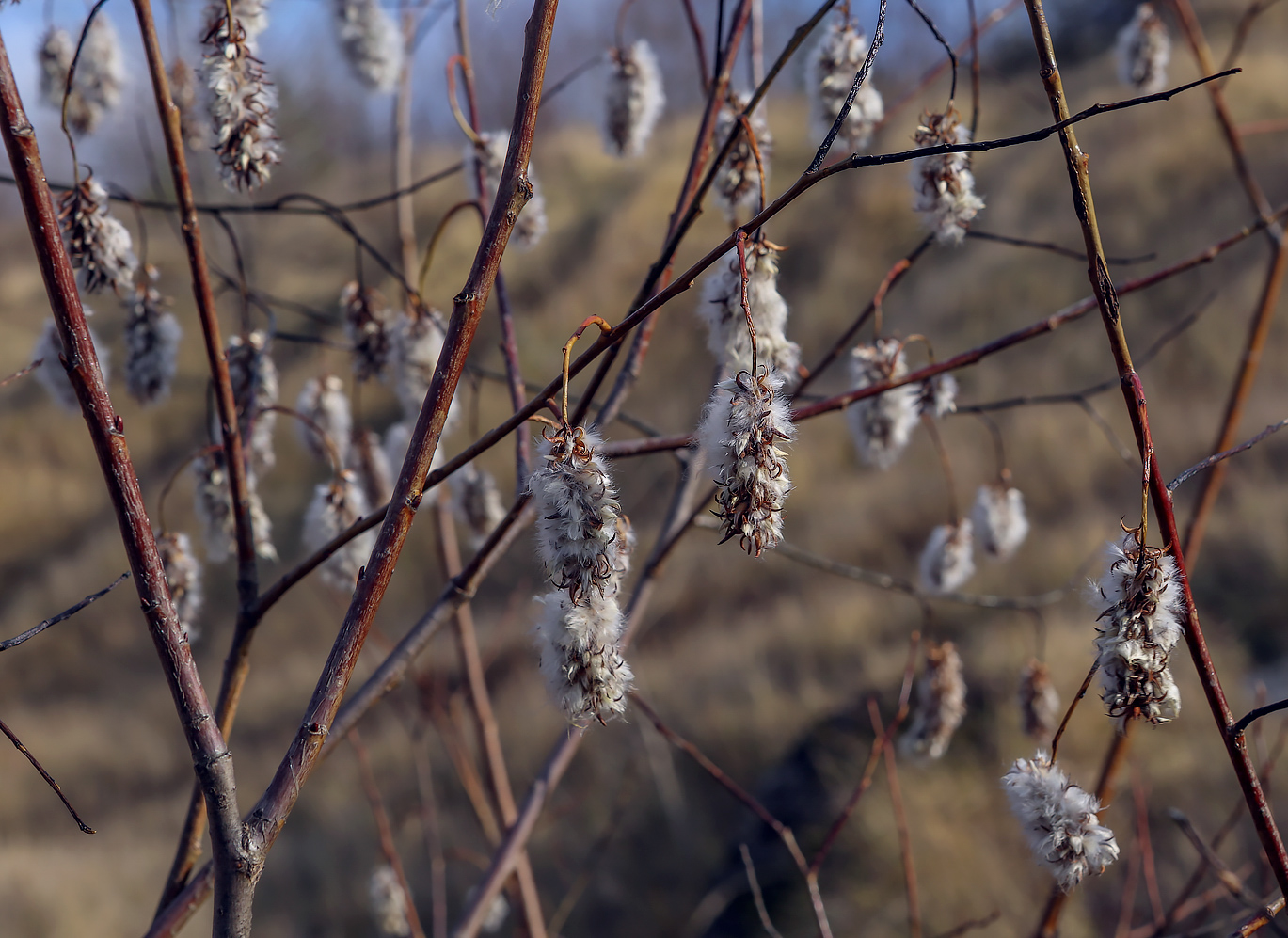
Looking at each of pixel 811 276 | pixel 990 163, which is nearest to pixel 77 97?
pixel 811 276

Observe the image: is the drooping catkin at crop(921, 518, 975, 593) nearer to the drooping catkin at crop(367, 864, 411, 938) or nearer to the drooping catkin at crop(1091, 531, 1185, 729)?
the drooping catkin at crop(1091, 531, 1185, 729)

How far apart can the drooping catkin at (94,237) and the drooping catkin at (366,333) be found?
1.28ft

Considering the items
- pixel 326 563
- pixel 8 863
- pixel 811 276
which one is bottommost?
pixel 326 563

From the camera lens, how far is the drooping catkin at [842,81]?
56.2 inches

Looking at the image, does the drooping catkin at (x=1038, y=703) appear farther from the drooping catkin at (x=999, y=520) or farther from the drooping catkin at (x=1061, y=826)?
the drooping catkin at (x=1061, y=826)

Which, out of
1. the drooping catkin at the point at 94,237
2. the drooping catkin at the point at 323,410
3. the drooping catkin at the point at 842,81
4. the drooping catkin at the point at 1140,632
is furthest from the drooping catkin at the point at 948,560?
the drooping catkin at the point at 94,237

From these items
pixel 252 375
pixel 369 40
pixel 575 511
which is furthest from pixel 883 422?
pixel 369 40

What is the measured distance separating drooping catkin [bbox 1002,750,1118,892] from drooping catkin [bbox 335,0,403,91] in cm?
202

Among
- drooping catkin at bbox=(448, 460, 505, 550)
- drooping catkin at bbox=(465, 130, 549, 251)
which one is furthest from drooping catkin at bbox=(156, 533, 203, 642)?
drooping catkin at bbox=(465, 130, 549, 251)

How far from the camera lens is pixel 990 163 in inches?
496

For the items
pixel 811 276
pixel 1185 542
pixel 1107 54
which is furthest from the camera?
pixel 1107 54

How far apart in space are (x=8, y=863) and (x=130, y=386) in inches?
355

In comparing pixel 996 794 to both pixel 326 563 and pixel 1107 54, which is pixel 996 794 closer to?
pixel 326 563

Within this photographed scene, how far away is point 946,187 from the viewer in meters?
1.22
